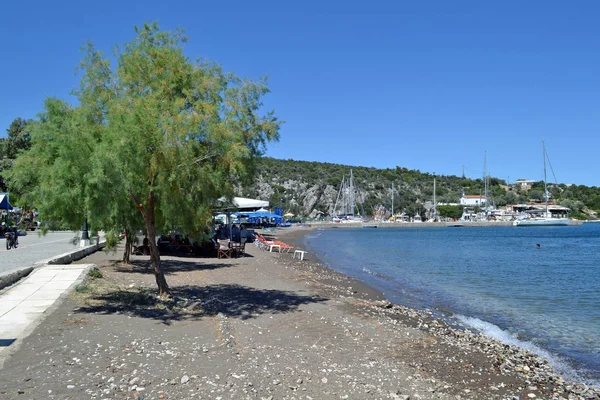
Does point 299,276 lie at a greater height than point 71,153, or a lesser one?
lesser

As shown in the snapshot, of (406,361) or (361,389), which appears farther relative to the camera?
(406,361)

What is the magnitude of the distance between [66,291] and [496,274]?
2082cm

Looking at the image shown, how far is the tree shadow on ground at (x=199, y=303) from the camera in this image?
10875mm

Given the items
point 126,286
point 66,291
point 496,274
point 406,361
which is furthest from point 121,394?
point 496,274

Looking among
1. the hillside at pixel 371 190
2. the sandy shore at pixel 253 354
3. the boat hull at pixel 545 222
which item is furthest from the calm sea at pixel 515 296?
the hillside at pixel 371 190

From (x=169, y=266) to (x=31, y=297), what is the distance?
340 inches

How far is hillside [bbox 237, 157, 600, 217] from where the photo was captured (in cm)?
14250

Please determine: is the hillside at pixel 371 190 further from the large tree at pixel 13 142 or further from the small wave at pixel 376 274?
the small wave at pixel 376 274

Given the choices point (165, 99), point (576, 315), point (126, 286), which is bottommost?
point (576, 315)

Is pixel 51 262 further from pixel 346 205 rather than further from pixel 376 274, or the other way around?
pixel 346 205

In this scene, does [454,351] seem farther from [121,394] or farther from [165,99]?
[165,99]

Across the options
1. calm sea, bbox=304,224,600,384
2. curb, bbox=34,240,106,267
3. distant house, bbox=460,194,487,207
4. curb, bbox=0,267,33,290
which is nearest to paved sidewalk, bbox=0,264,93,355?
curb, bbox=0,267,33,290

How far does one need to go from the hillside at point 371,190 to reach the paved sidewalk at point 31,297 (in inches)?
4265

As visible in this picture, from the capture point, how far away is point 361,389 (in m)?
6.91
